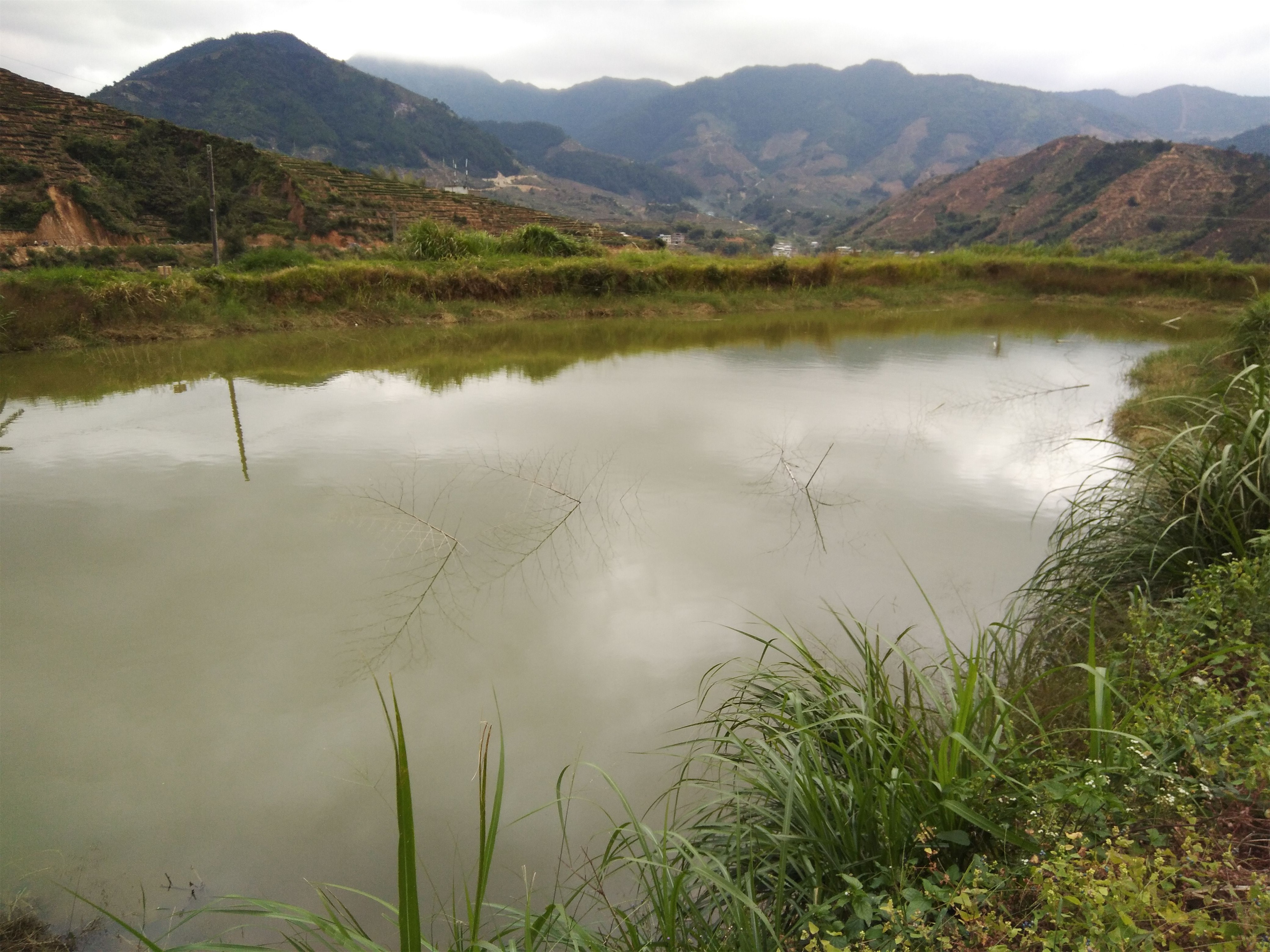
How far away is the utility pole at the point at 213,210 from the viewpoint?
13.0m

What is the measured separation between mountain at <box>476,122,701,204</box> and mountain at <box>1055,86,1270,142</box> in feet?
252

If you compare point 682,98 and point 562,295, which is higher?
point 682,98

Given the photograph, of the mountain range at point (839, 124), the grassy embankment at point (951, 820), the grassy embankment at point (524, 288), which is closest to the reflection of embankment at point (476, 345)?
the grassy embankment at point (524, 288)

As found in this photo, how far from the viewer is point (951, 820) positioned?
3.99 ft

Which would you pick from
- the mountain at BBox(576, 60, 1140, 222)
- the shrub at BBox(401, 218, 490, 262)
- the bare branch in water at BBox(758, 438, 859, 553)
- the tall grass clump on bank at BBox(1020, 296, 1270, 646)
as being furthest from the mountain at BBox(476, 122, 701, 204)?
the tall grass clump on bank at BBox(1020, 296, 1270, 646)

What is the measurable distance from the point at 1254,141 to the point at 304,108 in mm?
81817

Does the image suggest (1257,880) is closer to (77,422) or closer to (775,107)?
(77,422)

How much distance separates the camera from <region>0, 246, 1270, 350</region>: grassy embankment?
7.13 metres

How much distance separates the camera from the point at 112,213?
59.8 ft

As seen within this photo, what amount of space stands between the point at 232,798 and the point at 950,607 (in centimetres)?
225

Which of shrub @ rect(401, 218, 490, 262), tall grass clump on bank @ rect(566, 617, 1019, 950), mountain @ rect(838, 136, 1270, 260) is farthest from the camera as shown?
mountain @ rect(838, 136, 1270, 260)

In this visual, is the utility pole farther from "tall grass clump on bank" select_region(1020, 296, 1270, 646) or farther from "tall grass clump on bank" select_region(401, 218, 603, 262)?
"tall grass clump on bank" select_region(1020, 296, 1270, 646)

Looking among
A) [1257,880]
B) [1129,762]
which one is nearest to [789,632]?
[1129,762]

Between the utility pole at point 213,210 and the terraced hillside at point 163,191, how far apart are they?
0.85 feet
